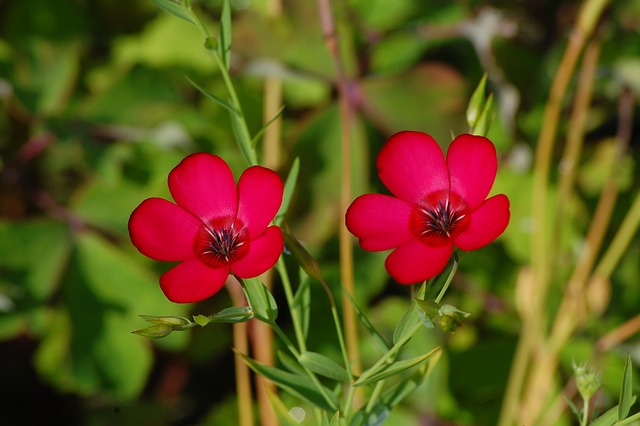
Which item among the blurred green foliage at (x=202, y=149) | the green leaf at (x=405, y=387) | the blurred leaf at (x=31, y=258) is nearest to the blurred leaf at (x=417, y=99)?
the blurred green foliage at (x=202, y=149)

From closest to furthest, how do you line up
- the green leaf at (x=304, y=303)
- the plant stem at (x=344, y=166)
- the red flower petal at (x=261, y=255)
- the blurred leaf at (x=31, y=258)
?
1. the red flower petal at (x=261, y=255)
2. the green leaf at (x=304, y=303)
3. the plant stem at (x=344, y=166)
4. the blurred leaf at (x=31, y=258)

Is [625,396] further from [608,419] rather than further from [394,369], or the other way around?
[394,369]

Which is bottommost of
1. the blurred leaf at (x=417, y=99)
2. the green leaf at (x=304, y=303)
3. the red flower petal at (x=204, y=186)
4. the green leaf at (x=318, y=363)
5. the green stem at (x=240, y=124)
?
the green leaf at (x=318, y=363)

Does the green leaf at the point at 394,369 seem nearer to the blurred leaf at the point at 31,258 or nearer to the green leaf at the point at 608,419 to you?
the green leaf at the point at 608,419

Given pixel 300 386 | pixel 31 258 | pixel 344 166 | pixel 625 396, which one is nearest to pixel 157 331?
pixel 300 386

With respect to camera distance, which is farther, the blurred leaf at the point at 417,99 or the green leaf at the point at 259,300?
the blurred leaf at the point at 417,99

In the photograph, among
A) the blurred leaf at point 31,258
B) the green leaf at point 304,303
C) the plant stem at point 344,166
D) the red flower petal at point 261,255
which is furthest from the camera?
the blurred leaf at point 31,258

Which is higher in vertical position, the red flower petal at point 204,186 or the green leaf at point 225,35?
the green leaf at point 225,35

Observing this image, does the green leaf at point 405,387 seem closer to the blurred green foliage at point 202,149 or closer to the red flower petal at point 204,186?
the red flower petal at point 204,186

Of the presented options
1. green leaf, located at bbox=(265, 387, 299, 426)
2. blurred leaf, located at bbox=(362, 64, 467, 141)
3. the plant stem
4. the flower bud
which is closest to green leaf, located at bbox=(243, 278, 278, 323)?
green leaf, located at bbox=(265, 387, 299, 426)
